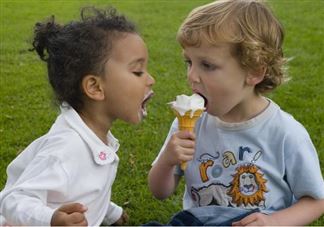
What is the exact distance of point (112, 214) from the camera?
3785 mm

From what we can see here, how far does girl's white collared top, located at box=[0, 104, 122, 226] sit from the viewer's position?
8.79ft

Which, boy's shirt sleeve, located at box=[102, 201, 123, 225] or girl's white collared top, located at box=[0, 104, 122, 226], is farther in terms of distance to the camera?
boy's shirt sleeve, located at box=[102, 201, 123, 225]

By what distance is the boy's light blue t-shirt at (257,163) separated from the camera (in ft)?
9.79

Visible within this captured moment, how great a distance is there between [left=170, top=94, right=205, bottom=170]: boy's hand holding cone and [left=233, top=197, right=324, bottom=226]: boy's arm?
0.43 meters

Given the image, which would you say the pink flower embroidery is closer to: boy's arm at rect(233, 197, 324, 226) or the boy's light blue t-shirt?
the boy's light blue t-shirt

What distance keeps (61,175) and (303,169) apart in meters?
1.18

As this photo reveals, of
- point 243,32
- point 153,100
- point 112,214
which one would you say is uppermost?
point 243,32

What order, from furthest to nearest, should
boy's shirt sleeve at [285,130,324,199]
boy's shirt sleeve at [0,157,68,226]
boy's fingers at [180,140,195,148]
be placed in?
boy's shirt sleeve at [285,130,324,199] → boy's fingers at [180,140,195,148] → boy's shirt sleeve at [0,157,68,226]

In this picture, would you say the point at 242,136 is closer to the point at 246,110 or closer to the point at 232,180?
the point at 246,110

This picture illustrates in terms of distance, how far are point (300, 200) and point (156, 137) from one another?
242cm

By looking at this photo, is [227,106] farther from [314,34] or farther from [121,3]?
[121,3]

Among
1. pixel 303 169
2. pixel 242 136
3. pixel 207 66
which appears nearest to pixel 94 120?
pixel 207 66

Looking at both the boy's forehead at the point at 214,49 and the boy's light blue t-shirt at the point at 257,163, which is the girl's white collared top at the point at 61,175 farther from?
the boy's forehead at the point at 214,49

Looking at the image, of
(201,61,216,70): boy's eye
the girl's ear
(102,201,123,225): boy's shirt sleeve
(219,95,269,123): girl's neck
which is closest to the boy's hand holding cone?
(201,61,216,70): boy's eye
